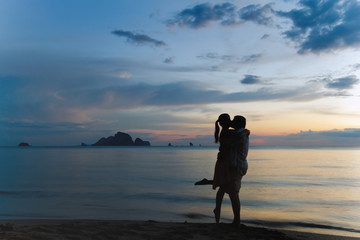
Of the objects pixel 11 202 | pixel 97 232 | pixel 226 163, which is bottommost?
pixel 11 202

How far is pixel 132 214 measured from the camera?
1145 cm

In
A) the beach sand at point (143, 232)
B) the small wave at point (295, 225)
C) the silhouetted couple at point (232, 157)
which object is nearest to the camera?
the beach sand at point (143, 232)

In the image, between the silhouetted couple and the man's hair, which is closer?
the silhouetted couple

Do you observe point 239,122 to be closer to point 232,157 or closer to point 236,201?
point 232,157

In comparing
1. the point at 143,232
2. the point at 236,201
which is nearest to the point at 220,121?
the point at 236,201

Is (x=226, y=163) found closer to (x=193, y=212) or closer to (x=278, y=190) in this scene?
(x=193, y=212)

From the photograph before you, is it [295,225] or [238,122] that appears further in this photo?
[295,225]

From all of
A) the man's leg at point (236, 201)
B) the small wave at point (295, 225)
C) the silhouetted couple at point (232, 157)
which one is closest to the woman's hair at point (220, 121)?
the silhouetted couple at point (232, 157)

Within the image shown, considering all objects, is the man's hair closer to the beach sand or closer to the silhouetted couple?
the silhouetted couple

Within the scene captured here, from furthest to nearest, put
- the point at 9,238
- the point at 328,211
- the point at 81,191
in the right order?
the point at 81,191 < the point at 328,211 < the point at 9,238

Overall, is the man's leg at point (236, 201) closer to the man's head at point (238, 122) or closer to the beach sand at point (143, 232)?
the beach sand at point (143, 232)

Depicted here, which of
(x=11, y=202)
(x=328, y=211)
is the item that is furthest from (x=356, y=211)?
(x=11, y=202)

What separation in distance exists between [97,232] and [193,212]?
6224mm

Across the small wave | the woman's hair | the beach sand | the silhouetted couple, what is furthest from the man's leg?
the small wave
